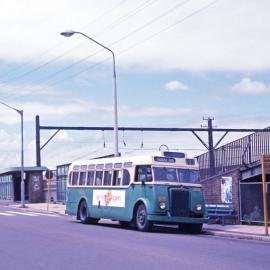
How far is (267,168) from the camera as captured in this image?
2312cm

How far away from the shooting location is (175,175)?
79.0 feet

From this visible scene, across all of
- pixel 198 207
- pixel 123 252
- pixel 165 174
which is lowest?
pixel 123 252

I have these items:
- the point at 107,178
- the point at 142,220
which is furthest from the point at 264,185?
the point at 107,178

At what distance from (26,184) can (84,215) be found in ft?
103

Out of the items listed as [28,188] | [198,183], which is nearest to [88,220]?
[198,183]

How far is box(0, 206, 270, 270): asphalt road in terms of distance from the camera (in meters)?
13.0

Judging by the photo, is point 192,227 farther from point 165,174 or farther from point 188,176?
point 165,174

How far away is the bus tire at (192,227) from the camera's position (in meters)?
23.7

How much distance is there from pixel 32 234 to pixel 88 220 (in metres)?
7.36

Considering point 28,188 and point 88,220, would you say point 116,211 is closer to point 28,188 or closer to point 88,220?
point 88,220

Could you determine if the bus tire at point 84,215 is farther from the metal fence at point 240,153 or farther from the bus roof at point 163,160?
the metal fence at point 240,153

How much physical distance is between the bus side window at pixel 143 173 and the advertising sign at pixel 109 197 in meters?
1.03

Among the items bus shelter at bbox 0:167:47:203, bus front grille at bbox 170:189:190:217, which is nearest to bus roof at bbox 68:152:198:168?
bus front grille at bbox 170:189:190:217

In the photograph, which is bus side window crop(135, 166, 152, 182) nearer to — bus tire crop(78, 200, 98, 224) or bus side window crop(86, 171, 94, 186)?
bus side window crop(86, 171, 94, 186)
